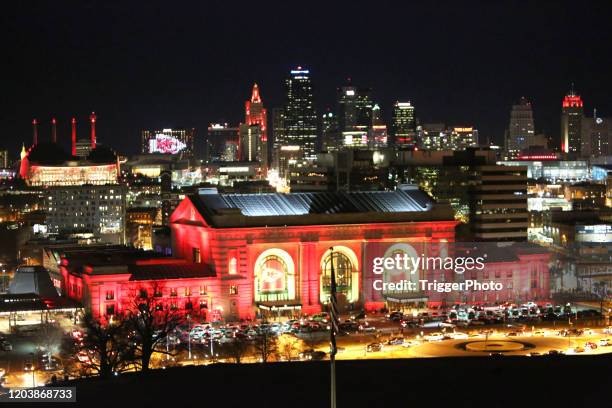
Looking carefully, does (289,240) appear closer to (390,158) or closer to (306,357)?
(306,357)

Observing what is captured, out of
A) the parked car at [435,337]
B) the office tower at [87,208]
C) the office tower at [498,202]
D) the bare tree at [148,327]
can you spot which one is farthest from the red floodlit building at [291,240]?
the office tower at [87,208]

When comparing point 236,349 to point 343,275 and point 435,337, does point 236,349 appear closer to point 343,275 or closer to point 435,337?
point 435,337

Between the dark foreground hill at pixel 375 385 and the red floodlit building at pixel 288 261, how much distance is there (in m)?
35.7

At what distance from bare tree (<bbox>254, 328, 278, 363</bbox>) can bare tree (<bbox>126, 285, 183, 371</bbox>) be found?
4974 millimetres

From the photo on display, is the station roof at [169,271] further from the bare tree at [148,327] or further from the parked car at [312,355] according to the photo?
the parked car at [312,355]

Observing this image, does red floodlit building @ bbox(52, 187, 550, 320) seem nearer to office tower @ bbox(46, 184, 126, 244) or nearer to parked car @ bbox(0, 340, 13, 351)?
parked car @ bbox(0, 340, 13, 351)

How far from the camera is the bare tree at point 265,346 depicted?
6706 centimetres

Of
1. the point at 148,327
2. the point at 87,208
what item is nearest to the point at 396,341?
the point at 148,327

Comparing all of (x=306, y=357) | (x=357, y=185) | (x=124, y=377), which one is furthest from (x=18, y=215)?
(x=124, y=377)

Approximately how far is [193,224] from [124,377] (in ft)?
146

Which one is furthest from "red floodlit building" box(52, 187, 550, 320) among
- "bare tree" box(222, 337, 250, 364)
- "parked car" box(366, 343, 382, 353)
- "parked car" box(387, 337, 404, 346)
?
"parked car" box(366, 343, 382, 353)

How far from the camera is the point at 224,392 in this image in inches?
1767

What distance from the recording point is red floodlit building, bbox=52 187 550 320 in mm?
87125

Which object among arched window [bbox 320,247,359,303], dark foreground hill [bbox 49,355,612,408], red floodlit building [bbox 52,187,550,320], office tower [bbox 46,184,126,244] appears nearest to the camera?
dark foreground hill [bbox 49,355,612,408]
